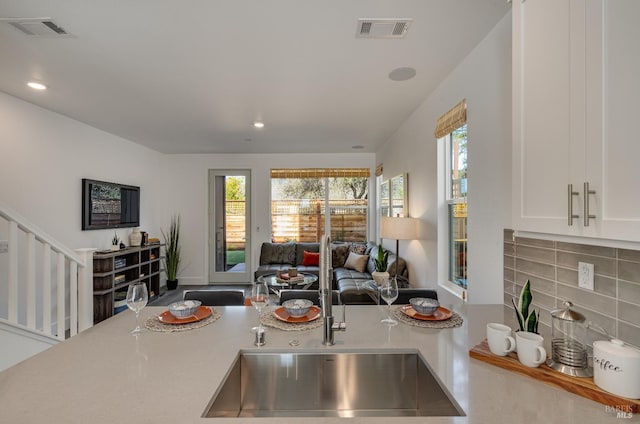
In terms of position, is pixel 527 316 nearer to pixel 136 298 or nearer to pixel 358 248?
pixel 136 298

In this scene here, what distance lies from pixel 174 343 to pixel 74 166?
145 inches

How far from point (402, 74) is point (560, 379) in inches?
89.7

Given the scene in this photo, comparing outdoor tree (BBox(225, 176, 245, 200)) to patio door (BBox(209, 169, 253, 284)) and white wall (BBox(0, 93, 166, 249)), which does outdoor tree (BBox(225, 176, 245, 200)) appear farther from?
white wall (BBox(0, 93, 166, 249))

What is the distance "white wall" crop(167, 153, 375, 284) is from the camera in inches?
229

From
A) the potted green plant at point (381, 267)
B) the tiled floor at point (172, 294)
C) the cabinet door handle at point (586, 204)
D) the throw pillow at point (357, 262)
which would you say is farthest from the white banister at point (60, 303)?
the throw pillow at point (357, 262)

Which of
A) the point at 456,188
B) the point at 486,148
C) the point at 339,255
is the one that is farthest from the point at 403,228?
the point at 339,255

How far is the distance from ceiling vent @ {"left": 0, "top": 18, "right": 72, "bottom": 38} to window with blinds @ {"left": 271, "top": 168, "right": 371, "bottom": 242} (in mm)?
4062

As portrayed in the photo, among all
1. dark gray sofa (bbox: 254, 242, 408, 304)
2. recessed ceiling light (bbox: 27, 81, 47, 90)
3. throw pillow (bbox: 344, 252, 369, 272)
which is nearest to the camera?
recessed ceiling light (bbox: 27, 81, 47, 90)

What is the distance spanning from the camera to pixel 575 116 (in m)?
0.88

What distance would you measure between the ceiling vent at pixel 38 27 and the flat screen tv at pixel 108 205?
7.68 feet

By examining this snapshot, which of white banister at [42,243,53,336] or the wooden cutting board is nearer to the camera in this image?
the wooden cutting board

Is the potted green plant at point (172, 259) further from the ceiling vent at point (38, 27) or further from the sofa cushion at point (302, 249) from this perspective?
the ceiling vent at point (38, 27)

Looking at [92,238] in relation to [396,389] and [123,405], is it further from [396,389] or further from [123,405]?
[396,389]

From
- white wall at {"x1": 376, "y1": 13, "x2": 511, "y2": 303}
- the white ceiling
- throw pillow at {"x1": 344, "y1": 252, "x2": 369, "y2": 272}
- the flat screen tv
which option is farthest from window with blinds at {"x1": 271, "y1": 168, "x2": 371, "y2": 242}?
white wall at {"x1": 376, "y1": 13, "x2": 511, "y2": 303}
